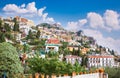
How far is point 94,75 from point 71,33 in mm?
150832

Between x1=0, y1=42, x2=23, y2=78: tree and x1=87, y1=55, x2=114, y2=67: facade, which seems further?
x1=87, y1=55, x2=114, y2=67: facade

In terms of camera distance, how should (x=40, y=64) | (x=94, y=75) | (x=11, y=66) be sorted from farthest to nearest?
(x=40, y=64)
(x=11, y=66)
(x=94, y=75)

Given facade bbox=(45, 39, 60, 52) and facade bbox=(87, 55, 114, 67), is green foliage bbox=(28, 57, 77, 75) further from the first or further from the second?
facade bbox=(87, 55, 114, 67)

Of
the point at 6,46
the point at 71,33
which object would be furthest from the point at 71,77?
the point at 71,33

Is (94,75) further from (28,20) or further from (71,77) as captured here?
(28,20)

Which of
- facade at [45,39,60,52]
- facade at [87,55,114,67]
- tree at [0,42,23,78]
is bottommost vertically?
tree at [0,42,23,78]

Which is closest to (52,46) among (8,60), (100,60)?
(100,60)

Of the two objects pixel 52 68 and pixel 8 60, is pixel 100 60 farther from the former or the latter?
pixel 8 60

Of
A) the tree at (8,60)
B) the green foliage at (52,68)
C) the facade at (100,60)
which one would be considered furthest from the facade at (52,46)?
the tree at (8,60)

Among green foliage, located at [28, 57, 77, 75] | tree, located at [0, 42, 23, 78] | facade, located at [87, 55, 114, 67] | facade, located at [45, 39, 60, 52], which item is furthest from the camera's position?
facade, located at [87, 55, 114, 67]

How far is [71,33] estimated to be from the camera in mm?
163750

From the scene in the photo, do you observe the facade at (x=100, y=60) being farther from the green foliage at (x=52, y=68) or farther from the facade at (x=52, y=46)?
the green foliage at (x=52, y=68)

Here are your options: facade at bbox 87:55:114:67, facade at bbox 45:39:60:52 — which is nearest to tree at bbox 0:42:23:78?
facade at bbox 45:39:60:52

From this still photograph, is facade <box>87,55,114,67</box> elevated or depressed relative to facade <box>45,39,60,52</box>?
depressed
